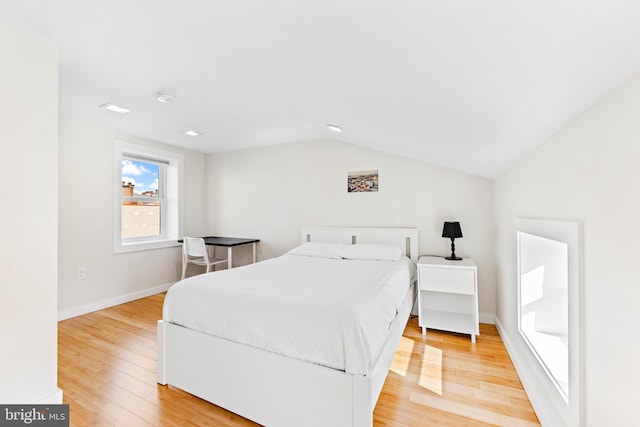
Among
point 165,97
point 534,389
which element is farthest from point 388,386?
point 165,97

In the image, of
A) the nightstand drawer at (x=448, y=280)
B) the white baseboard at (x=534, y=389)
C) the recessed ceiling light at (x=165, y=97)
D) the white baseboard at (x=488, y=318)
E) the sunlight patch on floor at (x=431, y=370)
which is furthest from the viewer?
the white baseboard at (x=488, y=318)

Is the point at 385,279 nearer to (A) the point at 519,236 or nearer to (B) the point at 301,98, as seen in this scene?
(A) the point at 519,236

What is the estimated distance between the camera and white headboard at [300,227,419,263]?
10.8 ft

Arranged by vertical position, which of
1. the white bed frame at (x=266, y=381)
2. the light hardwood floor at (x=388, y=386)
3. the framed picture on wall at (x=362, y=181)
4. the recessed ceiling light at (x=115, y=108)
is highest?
the recessed ceiling light at (x=115, y=108)

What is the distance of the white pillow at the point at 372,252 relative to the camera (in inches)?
117

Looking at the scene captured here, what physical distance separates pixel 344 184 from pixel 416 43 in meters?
2.75

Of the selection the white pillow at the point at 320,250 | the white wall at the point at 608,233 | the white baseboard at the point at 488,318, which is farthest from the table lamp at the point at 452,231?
the white wall at the point at 608,233

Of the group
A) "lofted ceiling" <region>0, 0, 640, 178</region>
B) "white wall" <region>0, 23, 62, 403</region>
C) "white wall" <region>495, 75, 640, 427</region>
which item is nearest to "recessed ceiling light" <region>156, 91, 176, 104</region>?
"lofted ceiling" <region>0, 0, 640, 178</region>

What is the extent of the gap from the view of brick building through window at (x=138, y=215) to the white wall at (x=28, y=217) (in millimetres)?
2334

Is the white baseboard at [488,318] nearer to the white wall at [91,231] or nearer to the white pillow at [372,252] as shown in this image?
the white pillow at [372,252]

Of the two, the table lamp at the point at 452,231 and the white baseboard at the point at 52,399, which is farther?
the table lamp at the point at 452,231

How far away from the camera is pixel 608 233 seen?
38.4 inches

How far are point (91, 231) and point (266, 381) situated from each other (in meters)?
3.09

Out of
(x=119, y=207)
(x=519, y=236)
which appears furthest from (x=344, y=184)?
(x=119, y=207)
